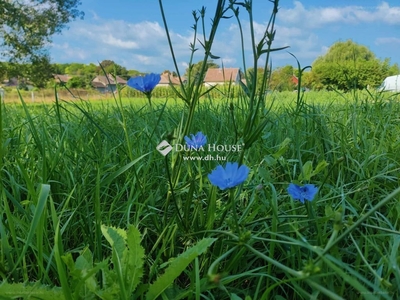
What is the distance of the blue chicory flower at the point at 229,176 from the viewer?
1.26 feet

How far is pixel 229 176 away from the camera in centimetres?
40

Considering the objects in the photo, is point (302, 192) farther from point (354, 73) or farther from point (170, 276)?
point (354, 73)

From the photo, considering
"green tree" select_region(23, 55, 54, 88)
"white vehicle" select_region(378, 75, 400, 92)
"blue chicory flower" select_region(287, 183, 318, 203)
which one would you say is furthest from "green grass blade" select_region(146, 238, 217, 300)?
"green tree" select_region(23, 55, 54, 88)

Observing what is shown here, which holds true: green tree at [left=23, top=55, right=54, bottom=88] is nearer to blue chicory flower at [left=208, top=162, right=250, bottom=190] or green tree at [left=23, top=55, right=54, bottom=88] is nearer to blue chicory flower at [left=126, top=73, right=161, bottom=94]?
blue chicory flower at [left=126, top=73, right=161, bottom=94]

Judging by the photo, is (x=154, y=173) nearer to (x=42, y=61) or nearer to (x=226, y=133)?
(x=226, y=133)

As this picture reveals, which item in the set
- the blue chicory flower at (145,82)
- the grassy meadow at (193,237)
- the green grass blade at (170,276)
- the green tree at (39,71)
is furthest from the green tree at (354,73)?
the green tree at (39,71)

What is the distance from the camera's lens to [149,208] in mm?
534

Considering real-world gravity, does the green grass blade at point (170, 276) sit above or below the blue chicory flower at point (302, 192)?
below

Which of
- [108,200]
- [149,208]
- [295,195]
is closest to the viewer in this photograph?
[295,195]

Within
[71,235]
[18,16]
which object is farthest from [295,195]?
[18,16]

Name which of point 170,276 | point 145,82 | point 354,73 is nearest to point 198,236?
point 170,276

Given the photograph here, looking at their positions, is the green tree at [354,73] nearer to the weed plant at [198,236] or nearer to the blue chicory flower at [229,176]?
the weed plant at [198,236]

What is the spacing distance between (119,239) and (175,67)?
0.27 m

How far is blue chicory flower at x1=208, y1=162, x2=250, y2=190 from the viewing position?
38cm
